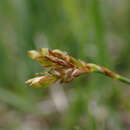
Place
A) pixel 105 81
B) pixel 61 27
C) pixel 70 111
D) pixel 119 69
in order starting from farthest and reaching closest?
pixel 61 27 → pixel 119 69 → pixel 105 81 → pixel 70 111

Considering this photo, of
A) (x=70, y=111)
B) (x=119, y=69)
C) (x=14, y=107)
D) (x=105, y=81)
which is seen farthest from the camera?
(x=119, y=69)

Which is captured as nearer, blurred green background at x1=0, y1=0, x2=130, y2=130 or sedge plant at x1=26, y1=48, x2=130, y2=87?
sedge plant at x1=26, y1=48, x2=130, y2=87

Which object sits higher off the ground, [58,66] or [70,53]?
[58,66]

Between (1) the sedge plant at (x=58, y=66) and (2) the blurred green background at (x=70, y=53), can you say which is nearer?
(1) the sedge plant at (x=58, y=66)

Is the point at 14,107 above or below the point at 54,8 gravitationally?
below

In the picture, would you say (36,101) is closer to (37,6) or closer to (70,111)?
(70,111)

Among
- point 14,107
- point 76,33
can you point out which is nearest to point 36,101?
point 14,107

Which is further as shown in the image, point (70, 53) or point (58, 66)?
point (70, 53)

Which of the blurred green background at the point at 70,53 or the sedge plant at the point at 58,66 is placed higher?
the sedge plant at the point at 58,66
